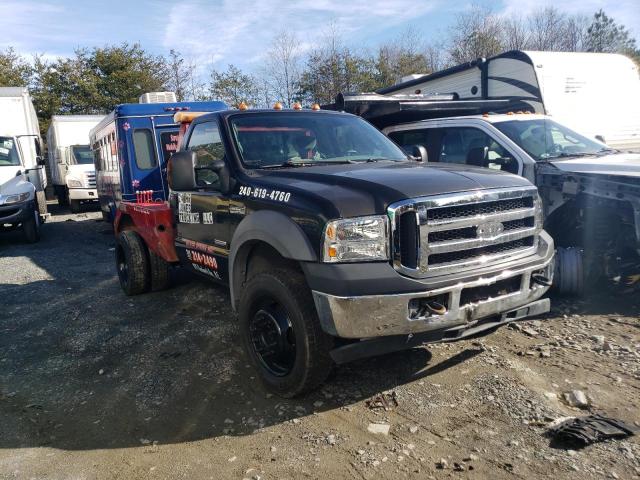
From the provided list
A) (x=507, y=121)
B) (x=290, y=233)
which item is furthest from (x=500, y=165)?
(x=290, y=233)

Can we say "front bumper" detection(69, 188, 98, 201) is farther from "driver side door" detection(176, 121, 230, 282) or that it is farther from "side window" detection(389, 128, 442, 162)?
"driver side door" detection(176, 121, 230, 282)

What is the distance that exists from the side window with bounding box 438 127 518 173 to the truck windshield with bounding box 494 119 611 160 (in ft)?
0.67

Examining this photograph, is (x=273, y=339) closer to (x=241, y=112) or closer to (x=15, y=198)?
(x=241, y=112)

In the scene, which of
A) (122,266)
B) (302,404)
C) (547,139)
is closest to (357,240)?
(302,404)

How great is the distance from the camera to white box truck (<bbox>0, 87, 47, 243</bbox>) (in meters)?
11.0

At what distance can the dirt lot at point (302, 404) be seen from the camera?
2949 millimetres

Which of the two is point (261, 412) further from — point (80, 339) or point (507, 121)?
point (507, 121)

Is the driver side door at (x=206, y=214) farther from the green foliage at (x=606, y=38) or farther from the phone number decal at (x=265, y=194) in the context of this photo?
the green foliage at (x=606, y=38)

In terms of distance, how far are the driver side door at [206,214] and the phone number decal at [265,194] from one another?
12.4 inches

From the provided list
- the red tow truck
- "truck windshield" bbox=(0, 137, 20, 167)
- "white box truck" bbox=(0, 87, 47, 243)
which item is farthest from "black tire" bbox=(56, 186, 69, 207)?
the red tow truck

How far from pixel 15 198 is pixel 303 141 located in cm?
894

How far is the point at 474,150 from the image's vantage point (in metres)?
6.11

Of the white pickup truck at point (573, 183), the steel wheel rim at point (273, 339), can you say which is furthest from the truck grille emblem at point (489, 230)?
the white pickup truck at point (573, 183)

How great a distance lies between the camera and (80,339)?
16.8 ft
